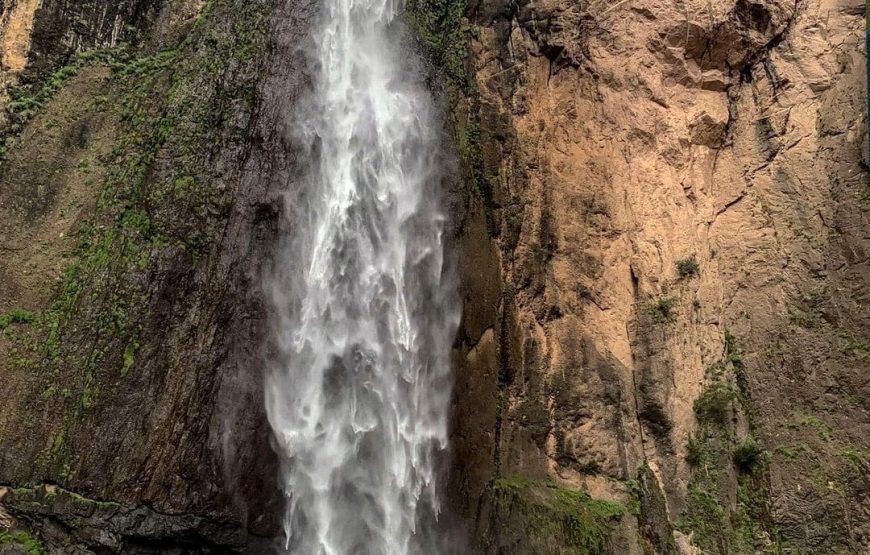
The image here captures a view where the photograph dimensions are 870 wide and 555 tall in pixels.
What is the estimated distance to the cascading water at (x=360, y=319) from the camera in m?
11.5

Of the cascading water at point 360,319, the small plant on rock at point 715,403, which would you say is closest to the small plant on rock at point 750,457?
the small plant on rock at point 715,403

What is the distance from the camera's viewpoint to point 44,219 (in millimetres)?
12648

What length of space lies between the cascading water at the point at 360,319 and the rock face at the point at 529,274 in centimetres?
54

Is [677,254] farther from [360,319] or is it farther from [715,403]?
[360,319]

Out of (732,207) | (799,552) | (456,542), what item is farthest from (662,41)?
(456,542)

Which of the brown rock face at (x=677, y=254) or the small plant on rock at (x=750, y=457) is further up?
the brown rock face at (x=677, y=254)

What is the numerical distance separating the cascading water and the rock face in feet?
1.76

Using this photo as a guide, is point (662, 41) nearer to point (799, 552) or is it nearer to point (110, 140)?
point (799, 552)

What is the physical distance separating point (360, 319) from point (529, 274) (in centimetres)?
353

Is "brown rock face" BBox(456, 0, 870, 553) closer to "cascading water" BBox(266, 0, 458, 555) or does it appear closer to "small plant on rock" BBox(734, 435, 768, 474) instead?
"small plant on rock" BBox(734, 435, 768, 474)

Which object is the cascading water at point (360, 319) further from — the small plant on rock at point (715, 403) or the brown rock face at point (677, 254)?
the small plant on rock at point (715, 403)

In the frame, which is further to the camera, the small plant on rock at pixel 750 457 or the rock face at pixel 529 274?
the small plant on rock at pixel 750 457

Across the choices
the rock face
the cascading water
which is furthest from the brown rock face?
the cascading water

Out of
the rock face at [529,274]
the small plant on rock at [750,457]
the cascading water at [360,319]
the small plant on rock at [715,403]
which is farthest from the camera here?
the cascading water at [360,319]
